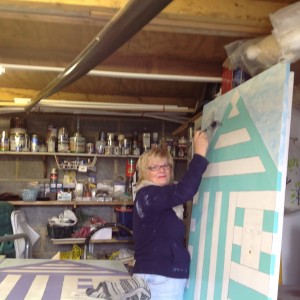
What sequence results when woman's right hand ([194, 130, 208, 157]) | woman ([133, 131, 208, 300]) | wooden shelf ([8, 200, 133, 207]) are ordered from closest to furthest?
woman's right hand ([194, 130, 208, 157])
woman ([133, 131, 208, 300])
wooden shelf ([8, 200, 133, 207])

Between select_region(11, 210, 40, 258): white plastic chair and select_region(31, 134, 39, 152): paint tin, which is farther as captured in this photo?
select_region(31, 134, 39, 152): paint tin

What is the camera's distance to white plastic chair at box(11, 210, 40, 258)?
3428 millimetres

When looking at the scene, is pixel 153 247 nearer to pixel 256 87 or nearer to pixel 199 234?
pixel 199 234

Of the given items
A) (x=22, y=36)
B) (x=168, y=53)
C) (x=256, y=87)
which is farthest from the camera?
(x=168, y=53)

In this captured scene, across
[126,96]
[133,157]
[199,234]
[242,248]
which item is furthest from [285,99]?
[133,157]

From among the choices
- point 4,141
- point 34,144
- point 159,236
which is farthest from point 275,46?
point 4,141

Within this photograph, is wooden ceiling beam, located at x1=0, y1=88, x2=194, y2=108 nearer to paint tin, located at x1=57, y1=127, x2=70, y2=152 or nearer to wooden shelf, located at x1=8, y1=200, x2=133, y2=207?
paint tin, located at x1=57, y1=127, x2=70, y2=152

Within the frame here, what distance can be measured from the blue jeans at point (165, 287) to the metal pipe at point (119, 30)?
3.50ft

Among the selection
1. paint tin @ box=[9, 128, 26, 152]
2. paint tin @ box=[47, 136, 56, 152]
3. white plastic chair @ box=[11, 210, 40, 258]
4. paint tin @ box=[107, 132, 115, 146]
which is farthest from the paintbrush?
paint tin @ box=[9, 128, 26, 152]

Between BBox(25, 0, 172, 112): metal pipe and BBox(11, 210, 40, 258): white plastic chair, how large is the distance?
2.26m

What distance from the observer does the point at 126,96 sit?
12.8 feet

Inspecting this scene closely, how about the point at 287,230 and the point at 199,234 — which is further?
the point at 287,230

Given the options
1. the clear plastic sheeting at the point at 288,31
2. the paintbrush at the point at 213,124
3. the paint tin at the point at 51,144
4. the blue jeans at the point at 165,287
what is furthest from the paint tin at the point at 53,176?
the clear plastic sheeting at the point at 288,31

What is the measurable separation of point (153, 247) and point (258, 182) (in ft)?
2.74
